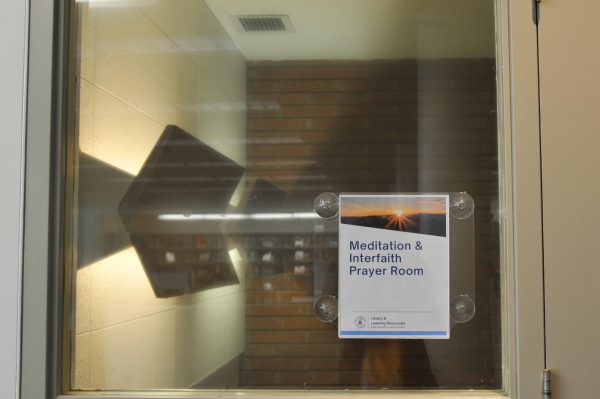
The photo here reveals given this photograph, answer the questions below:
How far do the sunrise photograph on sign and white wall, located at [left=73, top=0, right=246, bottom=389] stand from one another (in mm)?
371

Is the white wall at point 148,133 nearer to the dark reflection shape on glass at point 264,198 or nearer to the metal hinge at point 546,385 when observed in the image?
the dark reflection shape on glass at point 264,198

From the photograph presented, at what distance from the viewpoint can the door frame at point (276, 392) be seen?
6.47 ft

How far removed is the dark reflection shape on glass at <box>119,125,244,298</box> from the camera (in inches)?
83.5

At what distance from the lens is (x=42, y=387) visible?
2.03 meters

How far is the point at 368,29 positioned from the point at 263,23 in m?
0.33

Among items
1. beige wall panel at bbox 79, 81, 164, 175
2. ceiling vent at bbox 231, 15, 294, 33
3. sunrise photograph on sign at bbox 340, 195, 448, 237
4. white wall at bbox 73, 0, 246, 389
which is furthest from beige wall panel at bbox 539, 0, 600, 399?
beige wall panel at bbox 79, 81, 164, 175

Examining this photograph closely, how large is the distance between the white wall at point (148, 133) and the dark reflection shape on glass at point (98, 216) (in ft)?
0.11

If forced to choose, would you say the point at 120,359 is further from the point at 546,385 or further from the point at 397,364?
the point at 546,385

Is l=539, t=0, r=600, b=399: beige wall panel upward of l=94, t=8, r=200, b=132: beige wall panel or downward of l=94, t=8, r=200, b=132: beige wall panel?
downward

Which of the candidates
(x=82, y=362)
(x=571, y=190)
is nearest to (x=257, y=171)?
(x=82, y=362)

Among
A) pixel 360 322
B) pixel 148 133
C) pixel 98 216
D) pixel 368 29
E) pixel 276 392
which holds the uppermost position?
pixel 368 29

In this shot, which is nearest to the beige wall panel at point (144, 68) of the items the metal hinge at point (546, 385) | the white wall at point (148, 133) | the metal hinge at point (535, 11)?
the white wall at point (148, 133)

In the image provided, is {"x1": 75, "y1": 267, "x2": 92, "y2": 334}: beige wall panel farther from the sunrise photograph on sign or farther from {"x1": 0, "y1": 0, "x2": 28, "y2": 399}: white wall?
the sunrise photograph on sign

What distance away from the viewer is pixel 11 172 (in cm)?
209
